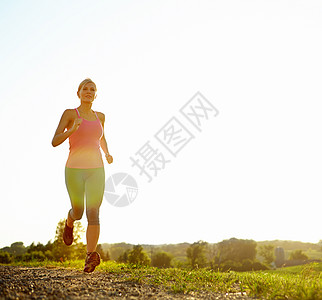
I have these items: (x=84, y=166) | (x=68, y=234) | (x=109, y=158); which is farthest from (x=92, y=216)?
(x=68, y=234)

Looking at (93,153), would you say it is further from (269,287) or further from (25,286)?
(269,287)

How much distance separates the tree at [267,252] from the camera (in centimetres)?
4483

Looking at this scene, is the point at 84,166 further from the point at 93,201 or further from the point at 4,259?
the point at 4,259

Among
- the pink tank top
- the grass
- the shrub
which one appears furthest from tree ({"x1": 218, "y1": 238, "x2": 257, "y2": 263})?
the pink tank top

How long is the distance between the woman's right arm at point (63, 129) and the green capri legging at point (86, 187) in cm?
54

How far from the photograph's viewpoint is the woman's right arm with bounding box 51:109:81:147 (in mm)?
5130

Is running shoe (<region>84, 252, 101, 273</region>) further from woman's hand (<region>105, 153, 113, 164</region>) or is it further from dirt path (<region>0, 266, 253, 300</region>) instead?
woman's hand (<region>105, 153, 113, 164</region>)

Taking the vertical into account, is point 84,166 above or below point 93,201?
above

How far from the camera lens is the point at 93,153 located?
552 centimetres

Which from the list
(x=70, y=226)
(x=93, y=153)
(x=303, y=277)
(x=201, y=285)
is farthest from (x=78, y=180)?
(x=303, y=277)

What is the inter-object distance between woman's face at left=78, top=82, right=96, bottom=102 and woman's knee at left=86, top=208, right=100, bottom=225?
2.01m

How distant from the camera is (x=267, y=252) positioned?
156ft

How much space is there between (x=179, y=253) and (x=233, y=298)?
88.2m

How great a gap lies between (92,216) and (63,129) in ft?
5.32
